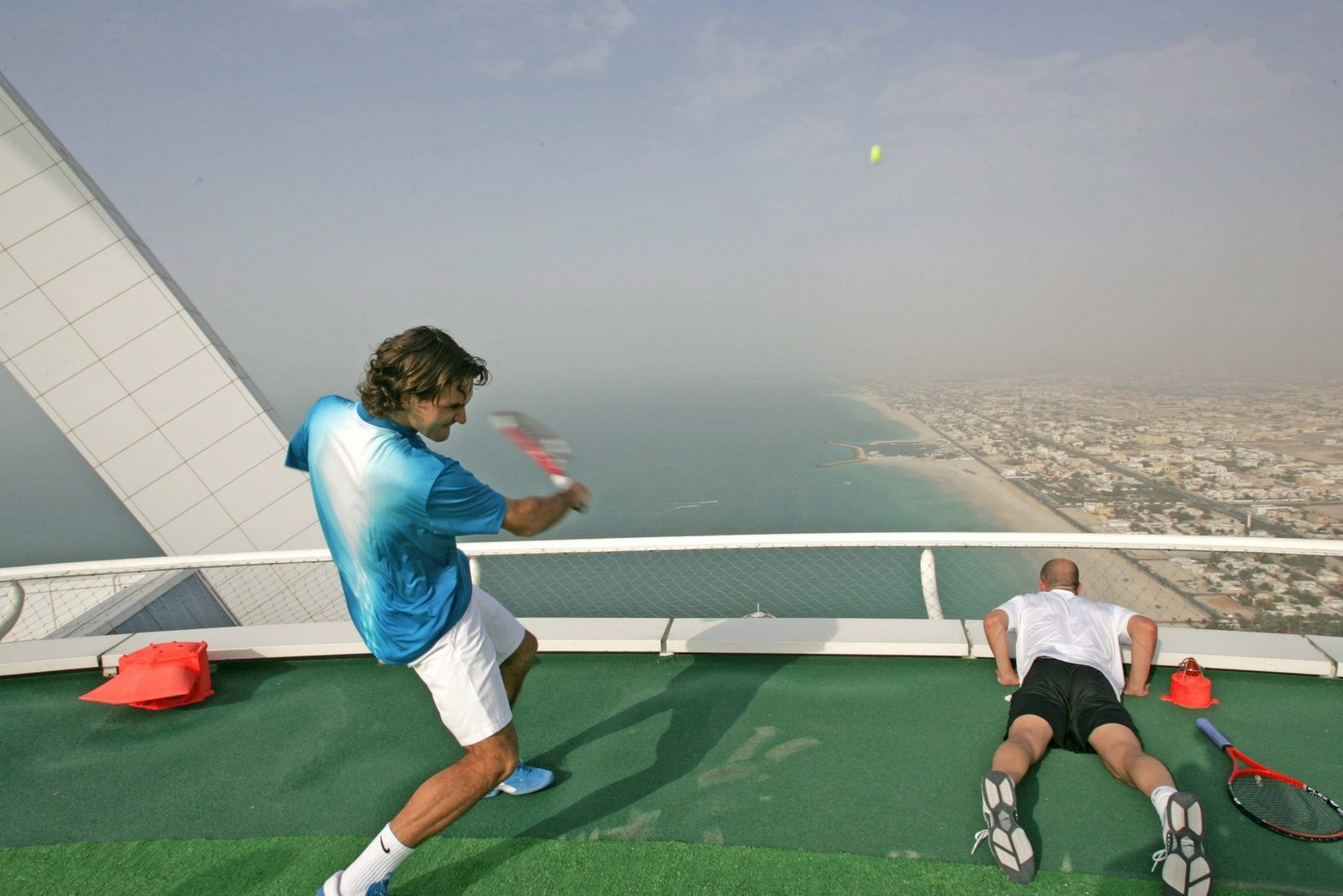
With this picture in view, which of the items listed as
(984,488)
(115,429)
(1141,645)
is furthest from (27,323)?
(984,488)

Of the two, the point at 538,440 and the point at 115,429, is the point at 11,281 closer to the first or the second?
the point at 115,429

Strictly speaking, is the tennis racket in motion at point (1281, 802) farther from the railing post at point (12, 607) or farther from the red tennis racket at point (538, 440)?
the railing post at point (12, 607)

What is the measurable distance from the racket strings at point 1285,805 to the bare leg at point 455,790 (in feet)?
7.44

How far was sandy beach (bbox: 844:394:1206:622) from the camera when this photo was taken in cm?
1509

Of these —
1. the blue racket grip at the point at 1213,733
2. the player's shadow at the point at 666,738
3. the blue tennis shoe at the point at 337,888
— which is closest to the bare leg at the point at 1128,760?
the blue racket grip at the point at 1213,733

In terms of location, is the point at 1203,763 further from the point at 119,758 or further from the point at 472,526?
the point at 119,758

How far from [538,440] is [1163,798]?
2.05 meters

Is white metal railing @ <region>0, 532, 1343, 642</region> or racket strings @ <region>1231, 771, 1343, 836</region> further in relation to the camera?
white metal railing @ <region>0, 532, 1343, 642</region>

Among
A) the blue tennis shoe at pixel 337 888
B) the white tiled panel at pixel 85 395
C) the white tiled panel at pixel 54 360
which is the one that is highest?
the white tiled panel at pixel 54 360

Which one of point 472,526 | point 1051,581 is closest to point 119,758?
point 472,526

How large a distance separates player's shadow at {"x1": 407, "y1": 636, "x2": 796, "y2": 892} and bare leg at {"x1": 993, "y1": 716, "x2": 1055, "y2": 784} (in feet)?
3.34

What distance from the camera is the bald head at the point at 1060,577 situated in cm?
285

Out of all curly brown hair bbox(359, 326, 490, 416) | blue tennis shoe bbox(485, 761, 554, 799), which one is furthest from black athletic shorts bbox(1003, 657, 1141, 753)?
curly brown hair bbox(359, 326, 490, 416)

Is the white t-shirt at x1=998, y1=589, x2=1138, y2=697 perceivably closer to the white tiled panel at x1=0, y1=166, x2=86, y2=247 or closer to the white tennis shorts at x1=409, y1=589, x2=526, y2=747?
the white tennis shorts at x1=409, y1=589, x2=526, y2=747
